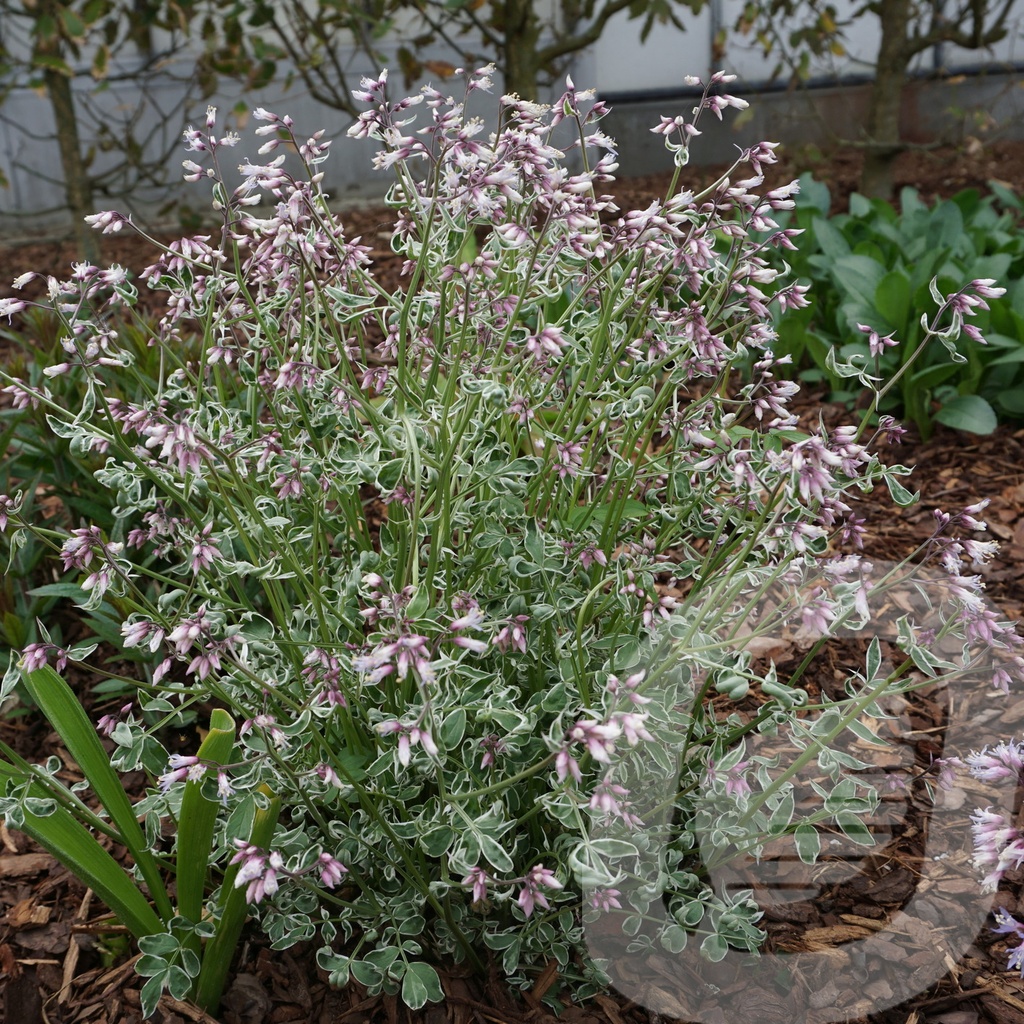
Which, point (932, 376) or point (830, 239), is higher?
point (830, 239)

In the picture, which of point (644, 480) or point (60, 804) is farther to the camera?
point (644, 480)

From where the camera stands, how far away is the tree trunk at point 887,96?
6.52 m

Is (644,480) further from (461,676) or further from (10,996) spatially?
(10,996)

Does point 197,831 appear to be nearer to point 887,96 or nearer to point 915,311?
point 915,311

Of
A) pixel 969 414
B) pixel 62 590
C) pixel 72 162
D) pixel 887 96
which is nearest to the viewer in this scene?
pixel 62 590

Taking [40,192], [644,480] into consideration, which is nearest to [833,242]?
[644,480]

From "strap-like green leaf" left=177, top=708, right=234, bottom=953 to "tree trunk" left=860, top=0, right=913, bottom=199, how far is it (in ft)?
20.3

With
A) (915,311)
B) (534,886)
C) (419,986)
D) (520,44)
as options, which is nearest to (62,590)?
(419,986)

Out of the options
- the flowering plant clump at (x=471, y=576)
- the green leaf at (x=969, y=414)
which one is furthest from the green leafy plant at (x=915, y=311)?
the flowering plant clump at (x=471, y=576)

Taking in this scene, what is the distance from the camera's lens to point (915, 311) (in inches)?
156

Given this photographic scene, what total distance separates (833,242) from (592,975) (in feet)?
12.1

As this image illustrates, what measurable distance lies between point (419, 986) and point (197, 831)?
0.45m

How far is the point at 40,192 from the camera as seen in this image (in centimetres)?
882

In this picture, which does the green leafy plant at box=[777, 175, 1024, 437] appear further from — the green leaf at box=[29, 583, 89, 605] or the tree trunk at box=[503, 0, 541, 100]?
the green leaf at box=[29, 583, 89, 605]
